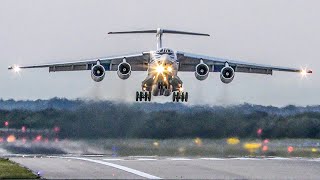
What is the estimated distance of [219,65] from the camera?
6712 cm

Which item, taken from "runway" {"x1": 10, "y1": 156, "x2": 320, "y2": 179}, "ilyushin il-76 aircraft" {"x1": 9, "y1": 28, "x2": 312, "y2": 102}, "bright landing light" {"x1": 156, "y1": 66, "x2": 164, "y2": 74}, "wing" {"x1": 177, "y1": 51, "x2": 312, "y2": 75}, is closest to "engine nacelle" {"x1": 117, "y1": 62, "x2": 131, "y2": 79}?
"ilyushin il-76 aircraft" {"x1": 9, "y1": 28, "x2": 312, "y2": 102}

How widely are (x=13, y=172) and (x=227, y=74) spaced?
86.8ft

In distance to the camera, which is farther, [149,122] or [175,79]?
[149,122]

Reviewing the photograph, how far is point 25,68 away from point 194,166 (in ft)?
78.1

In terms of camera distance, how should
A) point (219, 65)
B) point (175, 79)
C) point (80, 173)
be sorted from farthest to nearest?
point (219, 65) < point (175, 79) < point (80, 173)

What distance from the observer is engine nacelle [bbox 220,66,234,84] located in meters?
62.6

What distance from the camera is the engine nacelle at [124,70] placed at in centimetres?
6147

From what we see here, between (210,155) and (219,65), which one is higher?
(219,65)

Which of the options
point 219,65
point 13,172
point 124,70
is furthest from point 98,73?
point 13,172

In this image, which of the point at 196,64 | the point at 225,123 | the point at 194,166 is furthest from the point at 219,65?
the point at 194,166

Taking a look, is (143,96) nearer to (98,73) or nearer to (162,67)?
(98,73)

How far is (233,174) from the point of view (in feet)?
124

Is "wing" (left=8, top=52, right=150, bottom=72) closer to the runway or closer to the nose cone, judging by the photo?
the nose cone

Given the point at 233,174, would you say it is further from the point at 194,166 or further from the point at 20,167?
the point at 20,167
